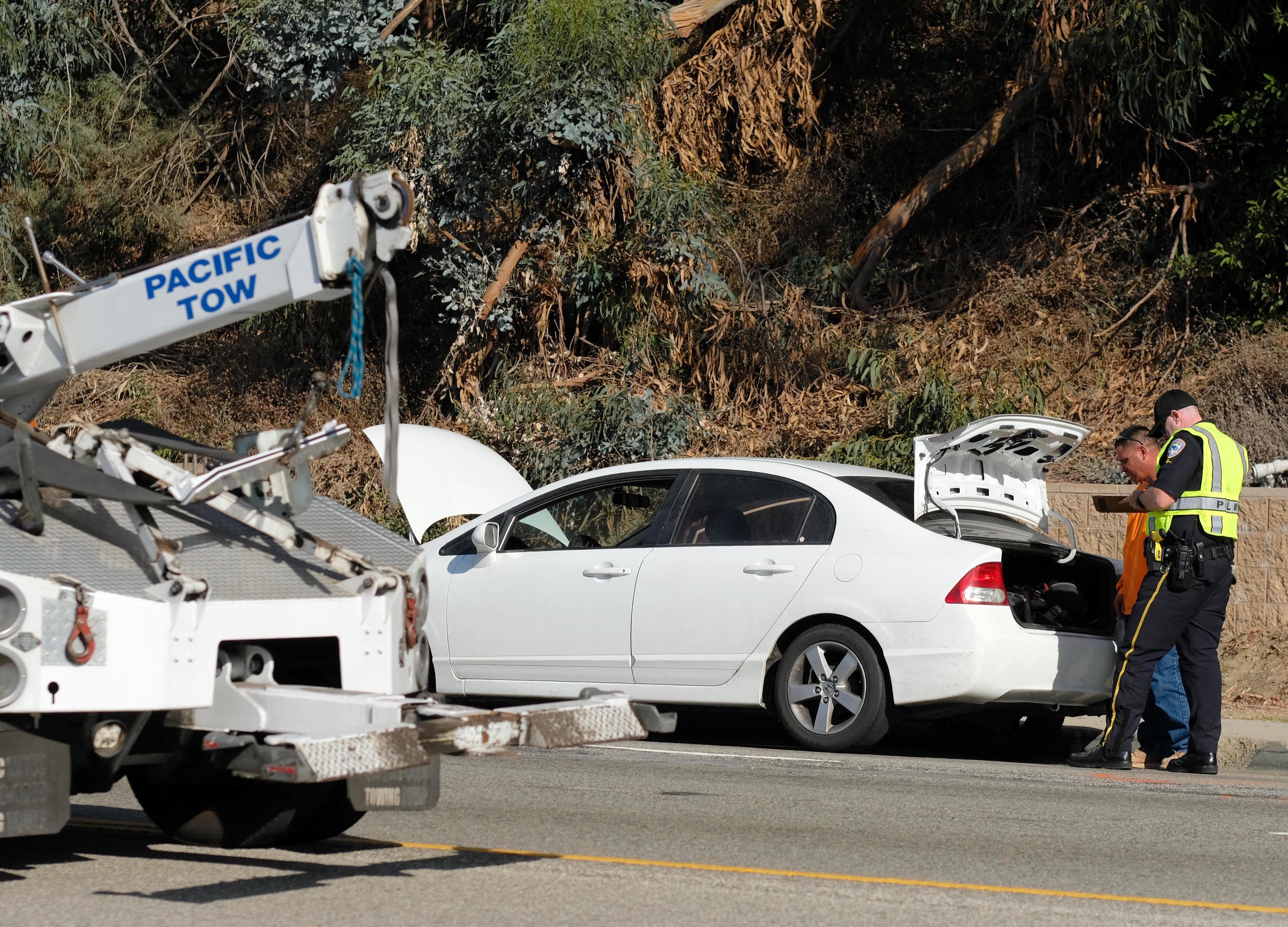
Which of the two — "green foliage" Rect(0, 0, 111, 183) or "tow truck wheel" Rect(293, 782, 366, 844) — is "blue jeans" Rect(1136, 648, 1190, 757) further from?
"green foliage" Rect(0, 0, 111, 183)

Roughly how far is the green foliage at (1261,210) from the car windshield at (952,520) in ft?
27.0

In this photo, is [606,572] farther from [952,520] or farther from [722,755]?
[952,520]

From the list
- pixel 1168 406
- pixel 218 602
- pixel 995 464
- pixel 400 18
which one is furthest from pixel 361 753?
pixel 400 18

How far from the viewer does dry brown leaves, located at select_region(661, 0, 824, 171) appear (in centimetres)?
1839

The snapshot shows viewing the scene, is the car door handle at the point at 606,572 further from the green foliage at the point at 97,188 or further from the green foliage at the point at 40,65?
the green foliage at the point at 97,188

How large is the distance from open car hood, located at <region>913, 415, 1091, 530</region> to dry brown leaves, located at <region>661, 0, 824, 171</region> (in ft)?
31.1

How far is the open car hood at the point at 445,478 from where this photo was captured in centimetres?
1101

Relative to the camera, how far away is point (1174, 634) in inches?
352

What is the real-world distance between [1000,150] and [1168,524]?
12.2 meters

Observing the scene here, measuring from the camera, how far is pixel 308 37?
18359 millimetres

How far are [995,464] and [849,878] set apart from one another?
13.2 ft

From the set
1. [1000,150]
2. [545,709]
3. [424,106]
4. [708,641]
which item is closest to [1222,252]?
[1000,150]

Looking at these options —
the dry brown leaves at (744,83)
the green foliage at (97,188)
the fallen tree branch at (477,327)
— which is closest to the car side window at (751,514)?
the fallen tree branch at (477,327)

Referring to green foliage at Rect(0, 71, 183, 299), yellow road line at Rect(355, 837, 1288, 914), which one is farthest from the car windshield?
green foliage at Rect(0, 71, 183, 299)
